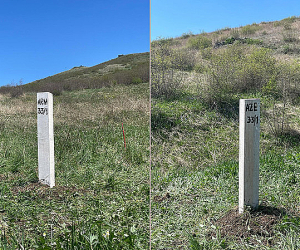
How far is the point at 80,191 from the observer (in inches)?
142

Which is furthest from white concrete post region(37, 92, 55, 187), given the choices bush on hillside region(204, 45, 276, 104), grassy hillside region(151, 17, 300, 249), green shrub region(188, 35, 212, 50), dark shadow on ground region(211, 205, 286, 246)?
green shrub region(188, 35, 212, 50)

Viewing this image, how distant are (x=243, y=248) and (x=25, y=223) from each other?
2.00m

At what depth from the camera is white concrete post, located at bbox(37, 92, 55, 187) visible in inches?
143

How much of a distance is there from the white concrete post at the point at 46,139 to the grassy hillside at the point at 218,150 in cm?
142

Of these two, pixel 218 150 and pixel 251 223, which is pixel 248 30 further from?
pixel 251 223

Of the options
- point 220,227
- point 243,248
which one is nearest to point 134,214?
point 220,227

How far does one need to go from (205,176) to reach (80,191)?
1.86 meters

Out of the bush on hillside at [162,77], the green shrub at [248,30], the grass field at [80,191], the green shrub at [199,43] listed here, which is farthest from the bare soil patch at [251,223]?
the green shrub at [248,30]

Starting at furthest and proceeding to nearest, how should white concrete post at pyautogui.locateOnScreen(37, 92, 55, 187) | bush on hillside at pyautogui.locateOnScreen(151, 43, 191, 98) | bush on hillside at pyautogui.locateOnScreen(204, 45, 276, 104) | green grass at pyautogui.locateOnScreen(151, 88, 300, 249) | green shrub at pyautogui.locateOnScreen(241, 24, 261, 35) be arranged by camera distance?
1. green shrub at pyautogui.locateOnScreen(241, 24, 261, 35)
2. bush on hillside at pyautogui.locateOnScreen(204, 45, 276, 104)
3. bush on hillside at pyautogui.locateOnScreen(151, 43, 191, 98)
4. white concrete post at pyautogui.locateOnScreen(37, 92, 55, 187)
5. green grass at pyautogui.locateOnScreen(151, 88, 300, 249)

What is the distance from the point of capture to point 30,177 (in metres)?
3.84

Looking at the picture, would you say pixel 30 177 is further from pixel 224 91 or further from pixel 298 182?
pixel 224 91

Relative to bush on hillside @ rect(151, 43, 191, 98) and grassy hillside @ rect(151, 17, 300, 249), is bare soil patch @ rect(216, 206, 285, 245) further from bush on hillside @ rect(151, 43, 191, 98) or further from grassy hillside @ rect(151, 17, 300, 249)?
bush on hillside @ rect(151, 43, 191, 98)

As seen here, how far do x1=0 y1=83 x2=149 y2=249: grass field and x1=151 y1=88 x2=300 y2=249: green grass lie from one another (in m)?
0.30

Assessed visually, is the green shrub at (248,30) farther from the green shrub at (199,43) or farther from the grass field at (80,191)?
the grass field at (80,191)
